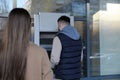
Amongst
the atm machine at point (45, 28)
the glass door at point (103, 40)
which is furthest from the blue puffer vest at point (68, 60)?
the glass door at point (103, 40)

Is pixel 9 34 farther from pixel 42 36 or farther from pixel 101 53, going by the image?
pixel 101 53

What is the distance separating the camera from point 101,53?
245 inches

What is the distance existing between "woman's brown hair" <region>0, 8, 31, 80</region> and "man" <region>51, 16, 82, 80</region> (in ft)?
5.70

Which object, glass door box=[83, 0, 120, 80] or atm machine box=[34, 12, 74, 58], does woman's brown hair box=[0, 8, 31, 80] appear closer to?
atm machine box=[34, 12, 74, 58]

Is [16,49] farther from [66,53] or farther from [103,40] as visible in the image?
[103,40]

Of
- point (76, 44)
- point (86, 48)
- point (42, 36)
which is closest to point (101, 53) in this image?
point (86, 48)

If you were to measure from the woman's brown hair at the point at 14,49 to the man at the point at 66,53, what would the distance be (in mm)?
1739

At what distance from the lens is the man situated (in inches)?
154

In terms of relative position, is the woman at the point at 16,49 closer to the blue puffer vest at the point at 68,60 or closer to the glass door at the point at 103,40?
the blue puffer vest at the point at 68,60

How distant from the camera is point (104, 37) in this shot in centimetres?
622

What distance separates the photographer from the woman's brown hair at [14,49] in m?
2.15

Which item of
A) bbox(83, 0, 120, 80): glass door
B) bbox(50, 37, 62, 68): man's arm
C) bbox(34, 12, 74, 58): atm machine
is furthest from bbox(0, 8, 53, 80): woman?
bbox(83, 0, 120, 80): glass door

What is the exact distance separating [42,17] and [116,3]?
6.41ft

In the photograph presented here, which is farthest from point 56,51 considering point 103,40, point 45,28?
point 103,40
